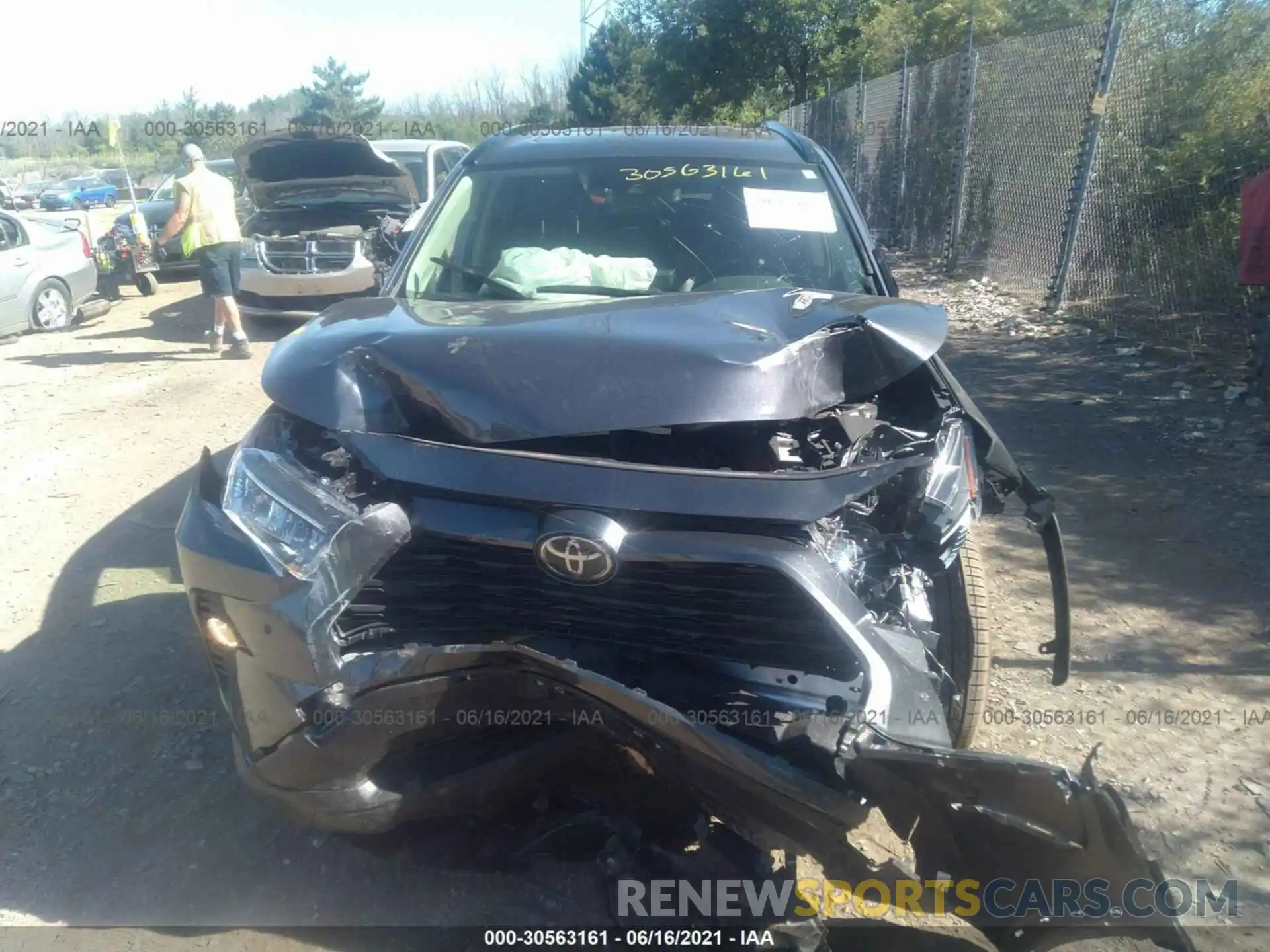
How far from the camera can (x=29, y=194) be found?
37.8 metres

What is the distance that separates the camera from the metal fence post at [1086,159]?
804 cm

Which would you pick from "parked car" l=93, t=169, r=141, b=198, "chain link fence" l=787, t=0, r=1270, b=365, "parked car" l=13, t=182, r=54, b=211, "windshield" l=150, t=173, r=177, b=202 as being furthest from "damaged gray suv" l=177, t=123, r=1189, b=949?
"parked car" l=93, t=169, r=141, b=198

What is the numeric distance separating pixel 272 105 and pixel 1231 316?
62.9 meters

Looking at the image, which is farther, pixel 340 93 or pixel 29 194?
pixel 340 93

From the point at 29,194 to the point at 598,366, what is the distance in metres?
44.2

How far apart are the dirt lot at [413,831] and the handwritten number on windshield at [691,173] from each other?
6.77 ft

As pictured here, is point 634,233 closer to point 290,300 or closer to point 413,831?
point 413,831

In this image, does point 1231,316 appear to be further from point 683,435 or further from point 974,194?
point 683,435

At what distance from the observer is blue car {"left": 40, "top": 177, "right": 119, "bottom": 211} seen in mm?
35000

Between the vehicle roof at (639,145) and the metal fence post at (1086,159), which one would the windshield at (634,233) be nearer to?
the vehicle roof at (639,145)

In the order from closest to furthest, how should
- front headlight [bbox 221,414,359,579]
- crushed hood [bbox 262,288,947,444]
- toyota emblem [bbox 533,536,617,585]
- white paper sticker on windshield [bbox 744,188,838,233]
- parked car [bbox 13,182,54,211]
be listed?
toyota emblem [bbox 533,536,617,585], front headlight [bbox 221,414,359,579], crushed hood [bbox 262,288,947,444], white paper sticker on windshield [bbox 744,188,838,233], parked car [bbox 13,182,54,211]

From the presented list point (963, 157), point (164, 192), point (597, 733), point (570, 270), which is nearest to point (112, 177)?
point (164, 192)

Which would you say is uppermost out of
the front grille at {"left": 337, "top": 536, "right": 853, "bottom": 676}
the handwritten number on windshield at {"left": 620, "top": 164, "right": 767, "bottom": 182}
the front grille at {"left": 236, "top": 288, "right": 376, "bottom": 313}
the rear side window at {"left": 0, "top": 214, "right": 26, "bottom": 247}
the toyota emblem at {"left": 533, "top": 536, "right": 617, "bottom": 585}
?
the handwritten number on windshield at {"left": 620, "top": 164, "right": 767, "bottom": 182}

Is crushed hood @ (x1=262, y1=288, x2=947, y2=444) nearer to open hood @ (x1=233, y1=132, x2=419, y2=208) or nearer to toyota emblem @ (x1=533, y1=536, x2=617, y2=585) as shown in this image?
toyota emblem @ (x1=533, y1=536, x2=617, y2=585)
